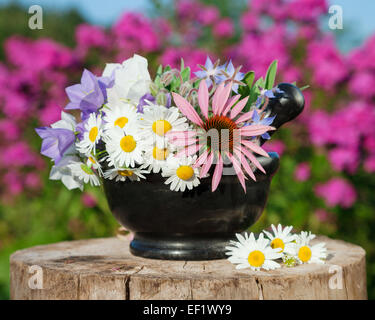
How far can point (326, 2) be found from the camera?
11.1 ft

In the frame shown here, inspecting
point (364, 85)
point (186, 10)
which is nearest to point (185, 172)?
point (364, 85)

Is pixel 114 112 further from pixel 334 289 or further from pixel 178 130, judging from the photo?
pixel 334 289

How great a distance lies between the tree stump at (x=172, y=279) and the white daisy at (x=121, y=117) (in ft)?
1.10

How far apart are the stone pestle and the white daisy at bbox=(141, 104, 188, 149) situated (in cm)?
24

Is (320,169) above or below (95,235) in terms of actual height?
above

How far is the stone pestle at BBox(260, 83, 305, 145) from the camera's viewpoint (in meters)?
1.23

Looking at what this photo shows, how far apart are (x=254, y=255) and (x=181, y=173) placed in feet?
0.88

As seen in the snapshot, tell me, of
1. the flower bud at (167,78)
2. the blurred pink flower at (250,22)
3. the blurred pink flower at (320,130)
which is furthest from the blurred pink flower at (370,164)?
the flower bud at (167,78)

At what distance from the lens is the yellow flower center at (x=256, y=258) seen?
3.80 ft

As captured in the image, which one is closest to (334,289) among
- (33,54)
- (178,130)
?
(178,130)

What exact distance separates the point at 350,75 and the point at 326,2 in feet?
2.02

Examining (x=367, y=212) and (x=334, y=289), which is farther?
(x=367, y=212)

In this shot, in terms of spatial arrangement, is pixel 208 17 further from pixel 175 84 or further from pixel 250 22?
pixel 175 84

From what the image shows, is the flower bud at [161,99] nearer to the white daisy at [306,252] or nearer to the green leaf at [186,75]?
the green leaf at [186,75]
